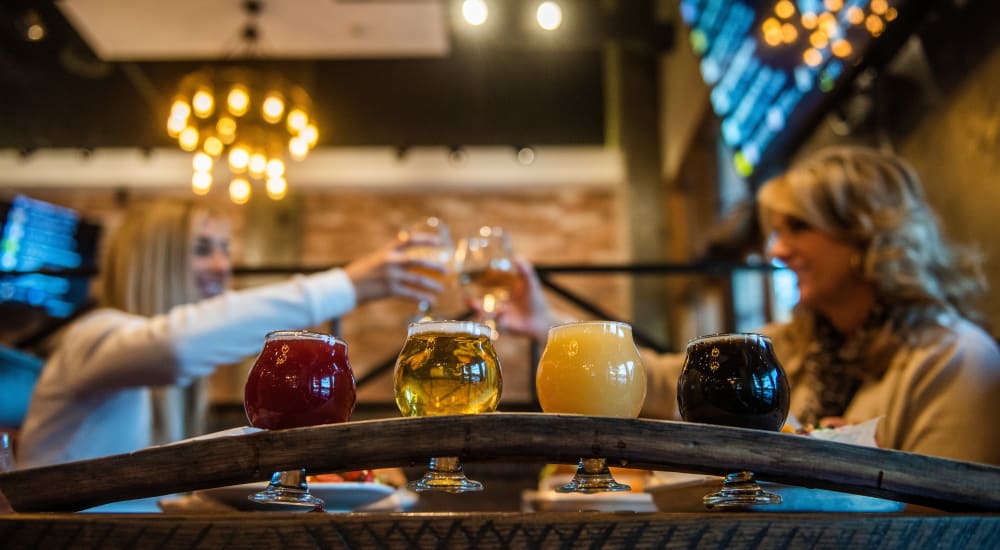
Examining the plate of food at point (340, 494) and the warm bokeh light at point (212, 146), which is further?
the warm bokeh light at point (212, 146)

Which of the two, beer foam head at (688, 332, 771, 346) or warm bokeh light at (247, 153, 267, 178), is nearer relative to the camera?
beer foam head at (688, 332, 771, 346)

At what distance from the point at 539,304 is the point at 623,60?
15.5 ft

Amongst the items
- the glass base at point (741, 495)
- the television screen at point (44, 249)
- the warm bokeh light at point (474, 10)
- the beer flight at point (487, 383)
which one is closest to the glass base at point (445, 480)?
the beer flight at point (487, 383)

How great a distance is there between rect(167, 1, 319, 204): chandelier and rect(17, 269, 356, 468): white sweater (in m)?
2.94

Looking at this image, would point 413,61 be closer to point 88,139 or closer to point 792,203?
point 88,139

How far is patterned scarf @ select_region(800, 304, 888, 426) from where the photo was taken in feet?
6.13

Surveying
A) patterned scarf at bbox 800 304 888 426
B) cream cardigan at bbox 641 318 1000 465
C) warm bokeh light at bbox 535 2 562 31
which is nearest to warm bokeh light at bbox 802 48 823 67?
warm bokeh light at bbox 535 2 562 31

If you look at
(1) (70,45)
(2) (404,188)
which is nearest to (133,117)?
(1) (70,45)

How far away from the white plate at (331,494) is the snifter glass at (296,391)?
349mm

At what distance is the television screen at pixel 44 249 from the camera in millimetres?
6629

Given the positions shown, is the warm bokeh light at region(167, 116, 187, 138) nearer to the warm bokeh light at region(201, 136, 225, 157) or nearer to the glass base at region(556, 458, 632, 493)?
the warm bokeh light at region(201, 136, 225, 157)

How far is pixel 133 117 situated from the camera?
7.79m

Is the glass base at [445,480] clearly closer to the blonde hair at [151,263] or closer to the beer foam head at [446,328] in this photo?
the beer foam head at [446,328]

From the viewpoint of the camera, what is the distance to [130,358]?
182cm
